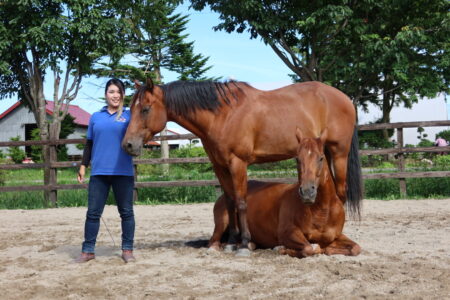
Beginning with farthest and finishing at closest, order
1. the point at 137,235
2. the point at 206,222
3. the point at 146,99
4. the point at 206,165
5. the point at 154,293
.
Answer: the point at 206,165 < the point at 206,222 < the point at 137,235 < the point at 146,99 < the point at 154,293

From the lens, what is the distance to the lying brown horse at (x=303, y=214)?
385 cm

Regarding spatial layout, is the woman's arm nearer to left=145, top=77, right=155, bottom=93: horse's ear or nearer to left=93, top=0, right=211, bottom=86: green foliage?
left=145, top=77, right=155, bottom=93: horse's ear

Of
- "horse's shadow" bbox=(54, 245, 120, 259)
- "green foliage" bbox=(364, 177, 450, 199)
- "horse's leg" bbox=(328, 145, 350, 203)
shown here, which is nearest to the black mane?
"horse's leg" bbox=(328, 145, 350, 203)

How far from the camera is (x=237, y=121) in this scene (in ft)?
15.3

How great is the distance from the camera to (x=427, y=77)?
61.6ft

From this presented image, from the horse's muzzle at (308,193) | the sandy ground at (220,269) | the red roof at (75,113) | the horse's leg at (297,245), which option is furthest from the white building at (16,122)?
the horse's muzzle at (308,193)

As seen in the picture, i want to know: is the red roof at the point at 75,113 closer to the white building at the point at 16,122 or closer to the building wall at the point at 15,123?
the white building at the point at 16,122

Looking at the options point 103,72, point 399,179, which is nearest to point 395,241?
point 399,179

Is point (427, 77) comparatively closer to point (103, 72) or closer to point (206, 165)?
point (206, 165)

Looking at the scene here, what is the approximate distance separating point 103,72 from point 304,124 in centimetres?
1837

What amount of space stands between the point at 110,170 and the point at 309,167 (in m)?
1.84

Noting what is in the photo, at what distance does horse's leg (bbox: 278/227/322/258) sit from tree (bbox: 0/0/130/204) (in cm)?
996

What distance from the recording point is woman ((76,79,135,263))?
4.41m

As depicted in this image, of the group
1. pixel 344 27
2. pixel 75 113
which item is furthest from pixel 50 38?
pixel 75 113
